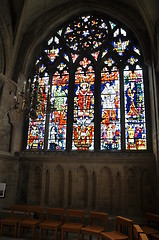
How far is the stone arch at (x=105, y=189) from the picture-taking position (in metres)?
7.33

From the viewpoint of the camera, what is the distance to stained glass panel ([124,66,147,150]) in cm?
792

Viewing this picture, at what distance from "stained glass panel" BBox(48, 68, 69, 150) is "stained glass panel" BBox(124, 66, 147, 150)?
2392mm

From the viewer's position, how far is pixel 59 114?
8883 millimetres

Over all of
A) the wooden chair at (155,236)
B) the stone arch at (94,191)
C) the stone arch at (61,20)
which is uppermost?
the stone arch at (61,20)

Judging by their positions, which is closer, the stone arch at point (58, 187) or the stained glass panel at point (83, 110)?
the stone arch at point (58, 187)

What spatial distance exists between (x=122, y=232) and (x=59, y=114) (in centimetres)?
494

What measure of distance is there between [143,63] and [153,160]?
149 inches

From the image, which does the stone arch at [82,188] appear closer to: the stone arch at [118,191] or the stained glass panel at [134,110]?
the stone arch at [118,191]

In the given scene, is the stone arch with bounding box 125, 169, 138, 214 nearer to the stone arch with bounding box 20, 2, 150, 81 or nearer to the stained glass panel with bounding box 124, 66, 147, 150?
the stained glass panel with bounding box 124, 66, 147, 150

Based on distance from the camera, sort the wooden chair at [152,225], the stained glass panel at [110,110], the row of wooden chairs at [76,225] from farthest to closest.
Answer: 1. the stained glass panel at [110,110]
2. the wooden chair at [152,225]
3. the row of wooden chairs at [76,225]

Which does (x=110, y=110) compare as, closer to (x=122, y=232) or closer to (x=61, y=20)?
(x=122, y=232)

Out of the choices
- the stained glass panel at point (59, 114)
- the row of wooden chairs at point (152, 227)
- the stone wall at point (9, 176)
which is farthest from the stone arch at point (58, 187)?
the row of wooden chairs at point (152, 227)

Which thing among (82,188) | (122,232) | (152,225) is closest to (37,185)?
(82,188)

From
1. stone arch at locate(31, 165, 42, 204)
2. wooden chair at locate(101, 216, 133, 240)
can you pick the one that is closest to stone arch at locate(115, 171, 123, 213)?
wooden chair at locate(101, 216, 133, 240)
